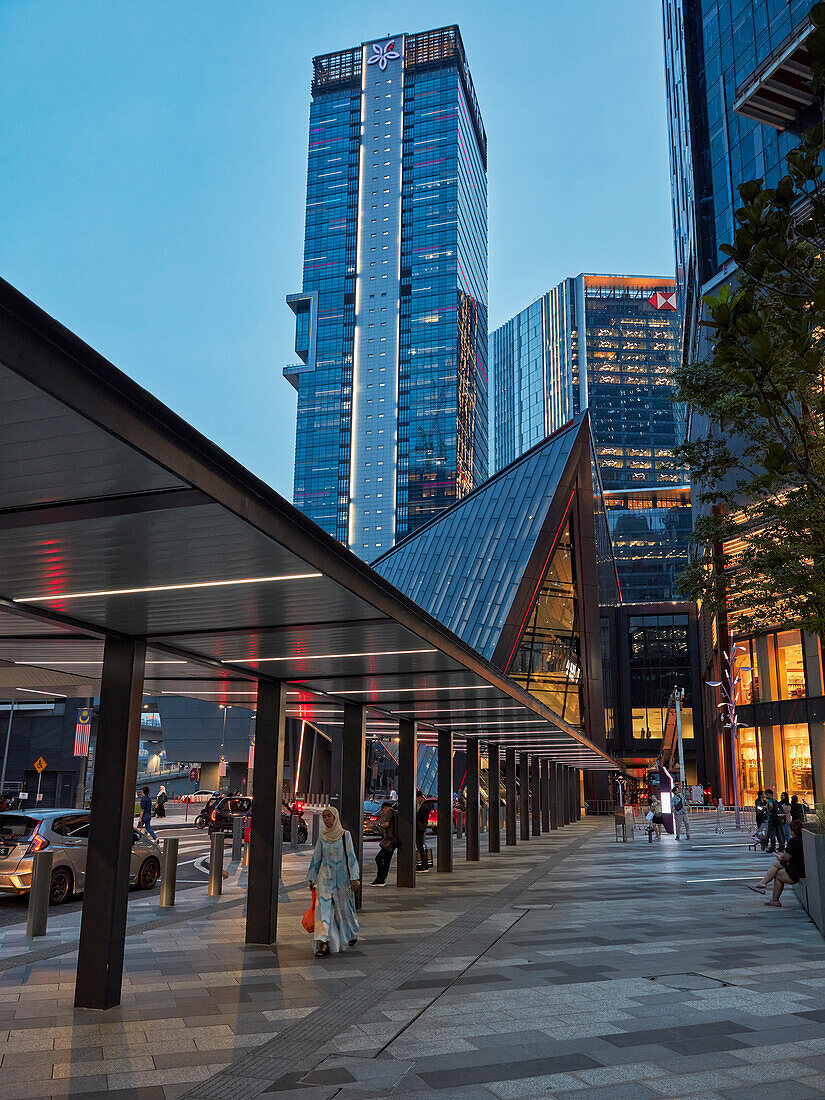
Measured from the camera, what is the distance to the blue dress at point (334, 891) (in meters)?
10.5

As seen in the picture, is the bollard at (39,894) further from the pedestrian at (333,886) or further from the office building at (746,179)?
the office building at (746,179)

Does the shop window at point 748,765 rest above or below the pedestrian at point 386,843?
above

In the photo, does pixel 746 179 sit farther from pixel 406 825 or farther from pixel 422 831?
pixel 406 825

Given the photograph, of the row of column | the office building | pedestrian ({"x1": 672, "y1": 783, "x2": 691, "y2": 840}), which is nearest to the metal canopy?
the row of column

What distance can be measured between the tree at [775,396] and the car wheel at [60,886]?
13.3m

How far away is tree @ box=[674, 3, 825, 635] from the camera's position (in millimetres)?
5258

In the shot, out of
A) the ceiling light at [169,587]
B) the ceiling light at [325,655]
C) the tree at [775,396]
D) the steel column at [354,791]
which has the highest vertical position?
the tree at [775,396]

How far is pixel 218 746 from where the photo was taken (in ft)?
247

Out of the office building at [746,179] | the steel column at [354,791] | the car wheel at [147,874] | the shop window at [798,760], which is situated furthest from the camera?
the shop window at [798,760]

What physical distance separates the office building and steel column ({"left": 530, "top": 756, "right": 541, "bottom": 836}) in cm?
1269

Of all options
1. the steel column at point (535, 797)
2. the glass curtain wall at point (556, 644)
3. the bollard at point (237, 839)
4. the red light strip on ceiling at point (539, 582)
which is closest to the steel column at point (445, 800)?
the bollard at point (237, 839)

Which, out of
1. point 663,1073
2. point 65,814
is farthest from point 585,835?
point 663,1073

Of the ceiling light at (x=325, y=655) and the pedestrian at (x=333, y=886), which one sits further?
the ceiling light at (x=325, y=655)

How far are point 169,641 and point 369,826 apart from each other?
954 inches
